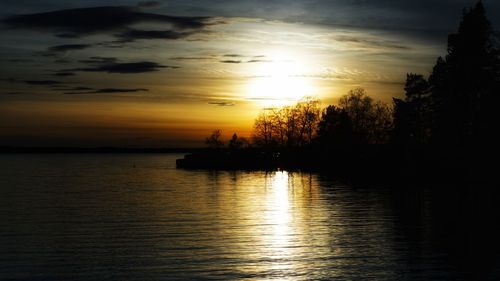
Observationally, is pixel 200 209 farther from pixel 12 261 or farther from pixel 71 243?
pixel 12 261

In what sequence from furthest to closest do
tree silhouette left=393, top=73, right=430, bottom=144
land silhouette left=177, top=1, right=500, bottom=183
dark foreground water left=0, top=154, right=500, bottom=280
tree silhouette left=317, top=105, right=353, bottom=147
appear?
tree silhouette left=317, top=105, right=353, bottom=147 < tree silhouette left=393, top=73, right=430, bottom=144 < land silhouette left=177, top=1, right=500, bottom=183 < dark foreground water left=0, top=154, right=500, bottom=280

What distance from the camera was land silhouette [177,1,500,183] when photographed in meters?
96.9

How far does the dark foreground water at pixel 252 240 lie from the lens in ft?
105

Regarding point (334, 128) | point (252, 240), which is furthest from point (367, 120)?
point (252, 240)

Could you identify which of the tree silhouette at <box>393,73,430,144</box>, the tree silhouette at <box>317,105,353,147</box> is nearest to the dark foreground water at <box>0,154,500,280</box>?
the tree silhouette at <box>393,73,430,144</box>

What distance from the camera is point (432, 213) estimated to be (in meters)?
58.7

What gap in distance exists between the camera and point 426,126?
12588cm

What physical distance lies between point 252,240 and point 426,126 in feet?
299

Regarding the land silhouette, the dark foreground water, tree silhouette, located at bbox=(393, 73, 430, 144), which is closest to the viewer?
the dark foreground water

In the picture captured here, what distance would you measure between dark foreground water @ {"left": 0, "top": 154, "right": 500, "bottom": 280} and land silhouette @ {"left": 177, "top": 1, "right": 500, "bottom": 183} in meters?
26.5

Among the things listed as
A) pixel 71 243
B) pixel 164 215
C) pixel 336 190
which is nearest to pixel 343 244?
pixel 71 243

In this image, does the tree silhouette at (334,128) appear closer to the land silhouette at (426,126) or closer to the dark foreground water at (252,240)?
the land silhouette at (426,126)

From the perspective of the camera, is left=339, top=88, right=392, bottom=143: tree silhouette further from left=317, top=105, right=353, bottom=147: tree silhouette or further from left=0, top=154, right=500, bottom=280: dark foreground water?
left=0, top=154, right=500, bottom=280: dark foreground water

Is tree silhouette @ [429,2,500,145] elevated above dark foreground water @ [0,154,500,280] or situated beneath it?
elevated above
